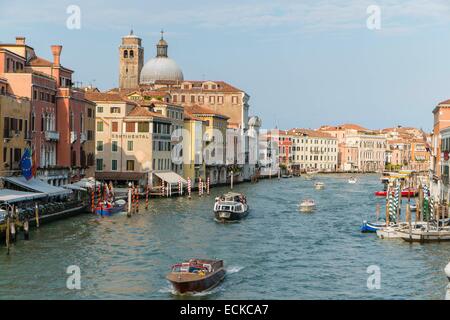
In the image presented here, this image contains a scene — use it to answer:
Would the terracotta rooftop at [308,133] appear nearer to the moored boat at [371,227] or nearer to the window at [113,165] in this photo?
the window at [113,165]

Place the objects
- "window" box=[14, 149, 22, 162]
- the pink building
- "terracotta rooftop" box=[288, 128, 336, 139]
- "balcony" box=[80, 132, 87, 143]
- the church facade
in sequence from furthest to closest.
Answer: "terracotta rooftop" box=[288, 128, 336, 139], the church facade, "balcony" box=[80, 132, 87, 143], the pink building, "window" box=[14, 149, 22, 162]

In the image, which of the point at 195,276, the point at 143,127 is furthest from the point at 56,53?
the point at 195,276

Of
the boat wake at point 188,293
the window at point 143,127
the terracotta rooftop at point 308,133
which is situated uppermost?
the terracotta rooftop at point 308,133

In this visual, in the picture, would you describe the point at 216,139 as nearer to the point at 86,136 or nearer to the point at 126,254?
the point at 86,136

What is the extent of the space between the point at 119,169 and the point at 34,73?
15.4 m

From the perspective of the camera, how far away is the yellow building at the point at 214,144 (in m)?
63.0

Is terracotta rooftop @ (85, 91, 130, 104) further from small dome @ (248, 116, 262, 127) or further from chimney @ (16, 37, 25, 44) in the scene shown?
small dome @ (248, 116, 262, 127)

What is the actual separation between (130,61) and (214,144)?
26.4m

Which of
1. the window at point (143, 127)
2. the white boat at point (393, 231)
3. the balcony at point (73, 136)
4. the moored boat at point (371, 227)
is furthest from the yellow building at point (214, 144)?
the white boat at point (393, 231)

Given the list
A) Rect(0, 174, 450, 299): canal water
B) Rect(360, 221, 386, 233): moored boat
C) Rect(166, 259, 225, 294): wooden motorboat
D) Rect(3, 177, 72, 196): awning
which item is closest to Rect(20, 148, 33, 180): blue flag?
Rect(3, 177, 72, 196): awning

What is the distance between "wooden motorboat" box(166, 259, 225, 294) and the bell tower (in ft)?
233

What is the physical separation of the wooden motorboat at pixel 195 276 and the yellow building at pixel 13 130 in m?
13.5

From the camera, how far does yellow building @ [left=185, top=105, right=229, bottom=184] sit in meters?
63.0

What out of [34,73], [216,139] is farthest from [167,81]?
[34,73]
